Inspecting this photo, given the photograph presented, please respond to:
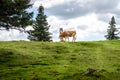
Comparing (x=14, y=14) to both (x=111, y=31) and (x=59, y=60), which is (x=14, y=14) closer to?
(x=59, y=60)

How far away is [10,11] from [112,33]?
53.6 meters

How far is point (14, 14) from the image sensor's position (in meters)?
42.6

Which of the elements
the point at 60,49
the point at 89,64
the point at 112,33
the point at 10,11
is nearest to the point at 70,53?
the point at 60,49

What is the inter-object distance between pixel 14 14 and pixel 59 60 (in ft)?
24.5

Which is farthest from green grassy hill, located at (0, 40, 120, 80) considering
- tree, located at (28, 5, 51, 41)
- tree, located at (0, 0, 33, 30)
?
tree, located at (28, 5, 51, 41)

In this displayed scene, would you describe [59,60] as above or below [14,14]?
below

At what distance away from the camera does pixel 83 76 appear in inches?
1352

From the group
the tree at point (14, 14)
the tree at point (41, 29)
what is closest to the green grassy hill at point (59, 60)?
the tree at point (14, 14)

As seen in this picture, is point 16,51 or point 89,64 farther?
point 16,51

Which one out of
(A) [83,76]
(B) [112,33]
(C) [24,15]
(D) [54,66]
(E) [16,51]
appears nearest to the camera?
(A) [83,76]

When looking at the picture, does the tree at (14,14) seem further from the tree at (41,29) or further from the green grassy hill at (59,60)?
the tree at (41,29)

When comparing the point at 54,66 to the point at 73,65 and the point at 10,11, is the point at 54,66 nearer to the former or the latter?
the point at 73,65

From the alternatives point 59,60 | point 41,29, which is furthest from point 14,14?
point 41,29

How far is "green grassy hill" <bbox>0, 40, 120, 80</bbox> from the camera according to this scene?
118ft
